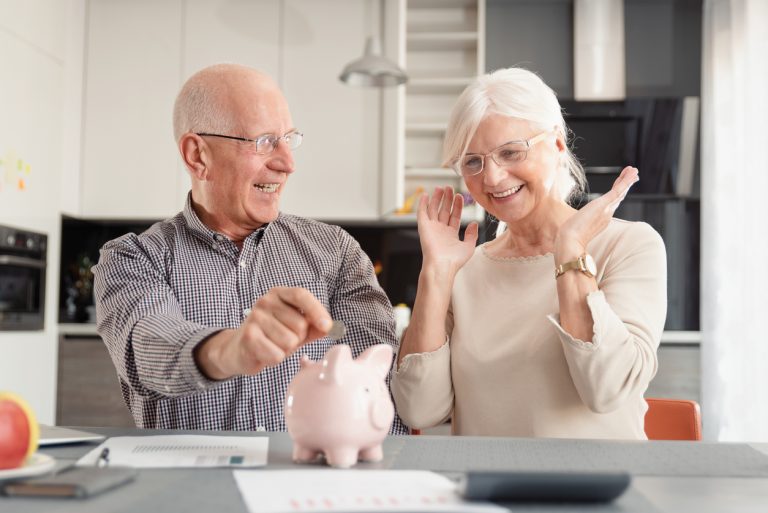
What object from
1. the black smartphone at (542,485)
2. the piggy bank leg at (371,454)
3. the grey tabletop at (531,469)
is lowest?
the grey tabletop at (531,469)

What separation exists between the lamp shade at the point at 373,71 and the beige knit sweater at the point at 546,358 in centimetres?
213

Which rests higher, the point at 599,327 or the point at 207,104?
the point at 207,104

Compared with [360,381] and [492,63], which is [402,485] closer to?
[360,381]

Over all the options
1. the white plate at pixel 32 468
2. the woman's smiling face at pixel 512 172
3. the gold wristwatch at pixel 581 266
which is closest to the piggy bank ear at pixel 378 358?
the white plate at pixel 32 468

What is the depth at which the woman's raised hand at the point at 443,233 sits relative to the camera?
1.62 m

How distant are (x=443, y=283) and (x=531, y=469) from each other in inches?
24.2

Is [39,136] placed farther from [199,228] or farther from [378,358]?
[378,358]

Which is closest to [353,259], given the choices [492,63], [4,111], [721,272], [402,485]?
[402,485]

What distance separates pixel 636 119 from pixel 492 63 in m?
0.92

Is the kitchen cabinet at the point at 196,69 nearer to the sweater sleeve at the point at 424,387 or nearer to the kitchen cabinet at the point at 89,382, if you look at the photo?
the kitchen cabinet at the point at 89,382

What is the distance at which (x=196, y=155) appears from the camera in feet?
5.76

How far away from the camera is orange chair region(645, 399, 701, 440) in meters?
1.66

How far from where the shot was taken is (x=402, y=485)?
90 centimetres

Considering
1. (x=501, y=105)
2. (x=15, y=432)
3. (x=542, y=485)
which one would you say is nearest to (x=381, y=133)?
(x=501, y=105)
